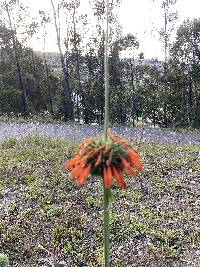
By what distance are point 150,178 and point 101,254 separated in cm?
295

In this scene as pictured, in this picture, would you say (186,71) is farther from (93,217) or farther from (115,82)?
(93,217)

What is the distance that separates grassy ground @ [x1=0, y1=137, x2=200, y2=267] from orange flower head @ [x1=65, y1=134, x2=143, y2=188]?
12.0 ft

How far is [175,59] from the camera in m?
24.8

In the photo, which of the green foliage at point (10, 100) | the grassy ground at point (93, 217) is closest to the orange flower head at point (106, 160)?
the grassy ground at point (93, 217)

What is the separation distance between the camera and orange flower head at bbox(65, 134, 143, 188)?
128cm

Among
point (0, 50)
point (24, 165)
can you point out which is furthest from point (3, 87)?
point (24, 165)

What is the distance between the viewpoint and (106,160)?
4.29 ft

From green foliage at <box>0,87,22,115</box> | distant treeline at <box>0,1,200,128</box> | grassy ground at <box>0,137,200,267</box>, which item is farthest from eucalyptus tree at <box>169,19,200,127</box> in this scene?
grassy ground at <box>0,137,200,267</box>

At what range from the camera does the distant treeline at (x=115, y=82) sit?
80.1 ft

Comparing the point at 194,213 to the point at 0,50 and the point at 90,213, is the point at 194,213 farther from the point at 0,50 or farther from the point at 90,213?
the point at 0,50

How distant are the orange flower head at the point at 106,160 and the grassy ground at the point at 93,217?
3662 mm

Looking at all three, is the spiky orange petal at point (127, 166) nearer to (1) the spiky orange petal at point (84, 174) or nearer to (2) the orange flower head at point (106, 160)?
(2) the orange flower head at point (106, 160)

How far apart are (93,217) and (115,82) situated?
67.0 feet

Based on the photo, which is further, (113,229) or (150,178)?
(150,178)
